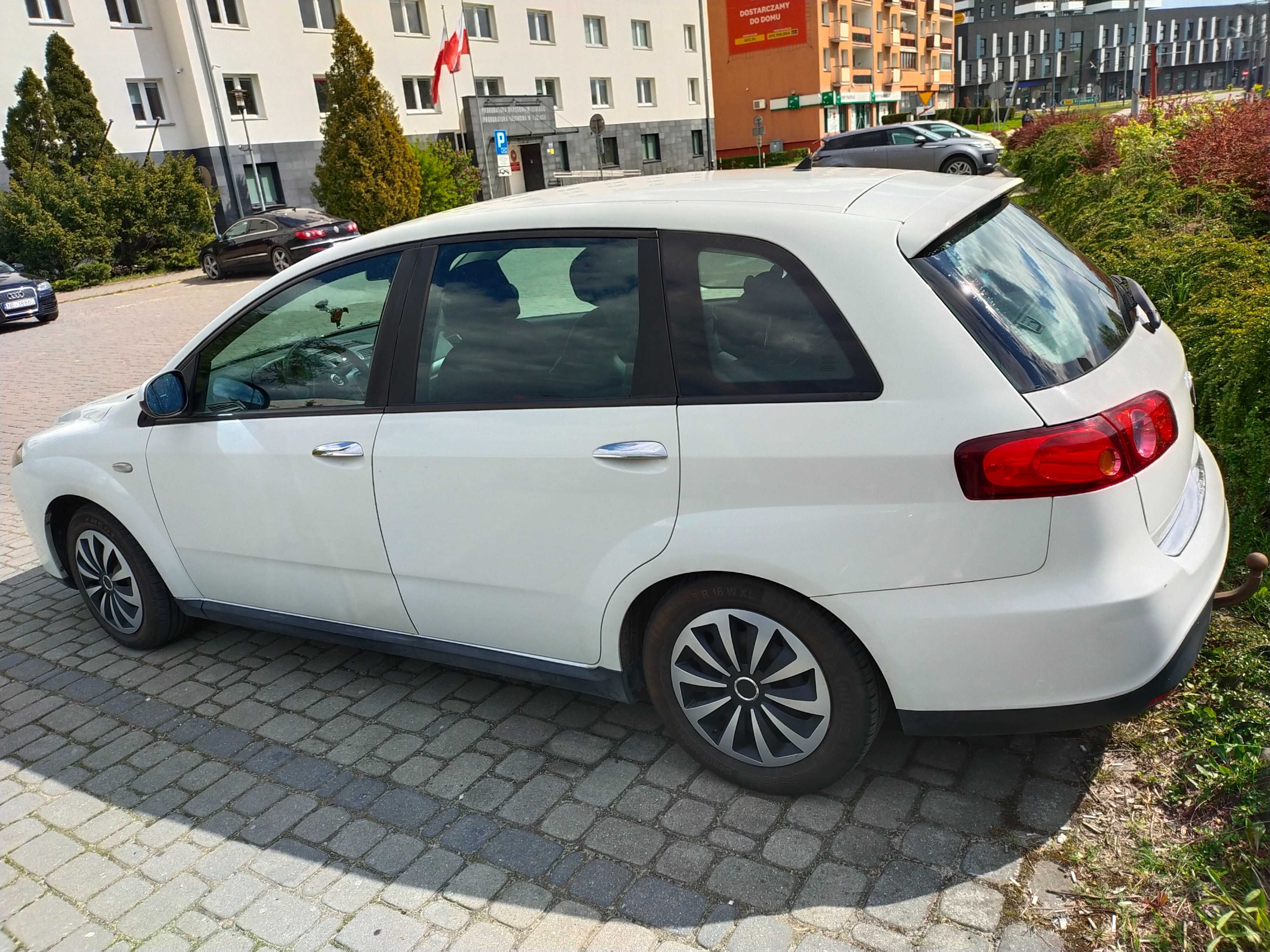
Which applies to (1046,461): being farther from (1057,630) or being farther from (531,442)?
(531,442)

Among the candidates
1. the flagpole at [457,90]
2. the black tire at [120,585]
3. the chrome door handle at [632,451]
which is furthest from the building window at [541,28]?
the chrome door handle at [632,451]

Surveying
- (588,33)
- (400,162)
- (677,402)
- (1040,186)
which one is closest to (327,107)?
(400,162)

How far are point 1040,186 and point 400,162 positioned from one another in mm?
20010

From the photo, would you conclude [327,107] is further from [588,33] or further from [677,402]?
[677,402]

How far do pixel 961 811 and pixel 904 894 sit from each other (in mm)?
392

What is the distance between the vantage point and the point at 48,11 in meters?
29.7

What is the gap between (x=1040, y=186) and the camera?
14.5m

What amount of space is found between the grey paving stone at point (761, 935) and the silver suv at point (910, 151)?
80.9ft

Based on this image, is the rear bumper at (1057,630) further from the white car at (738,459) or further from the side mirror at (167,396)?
the side mirror at (167,396)

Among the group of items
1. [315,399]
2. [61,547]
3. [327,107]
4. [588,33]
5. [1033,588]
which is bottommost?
[61,547]

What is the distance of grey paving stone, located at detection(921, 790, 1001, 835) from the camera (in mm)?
2809

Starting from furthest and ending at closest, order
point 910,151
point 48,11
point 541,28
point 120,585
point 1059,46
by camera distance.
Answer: point 1059,46 → point 541,28 → point 48,11 → point 910,151 → point 120,585

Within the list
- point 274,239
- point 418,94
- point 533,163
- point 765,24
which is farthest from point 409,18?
point 765,24

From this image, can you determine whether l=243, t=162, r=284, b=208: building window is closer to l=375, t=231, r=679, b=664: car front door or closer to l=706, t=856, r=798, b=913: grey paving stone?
l=375, t=231, r=679, b=664: car front door
